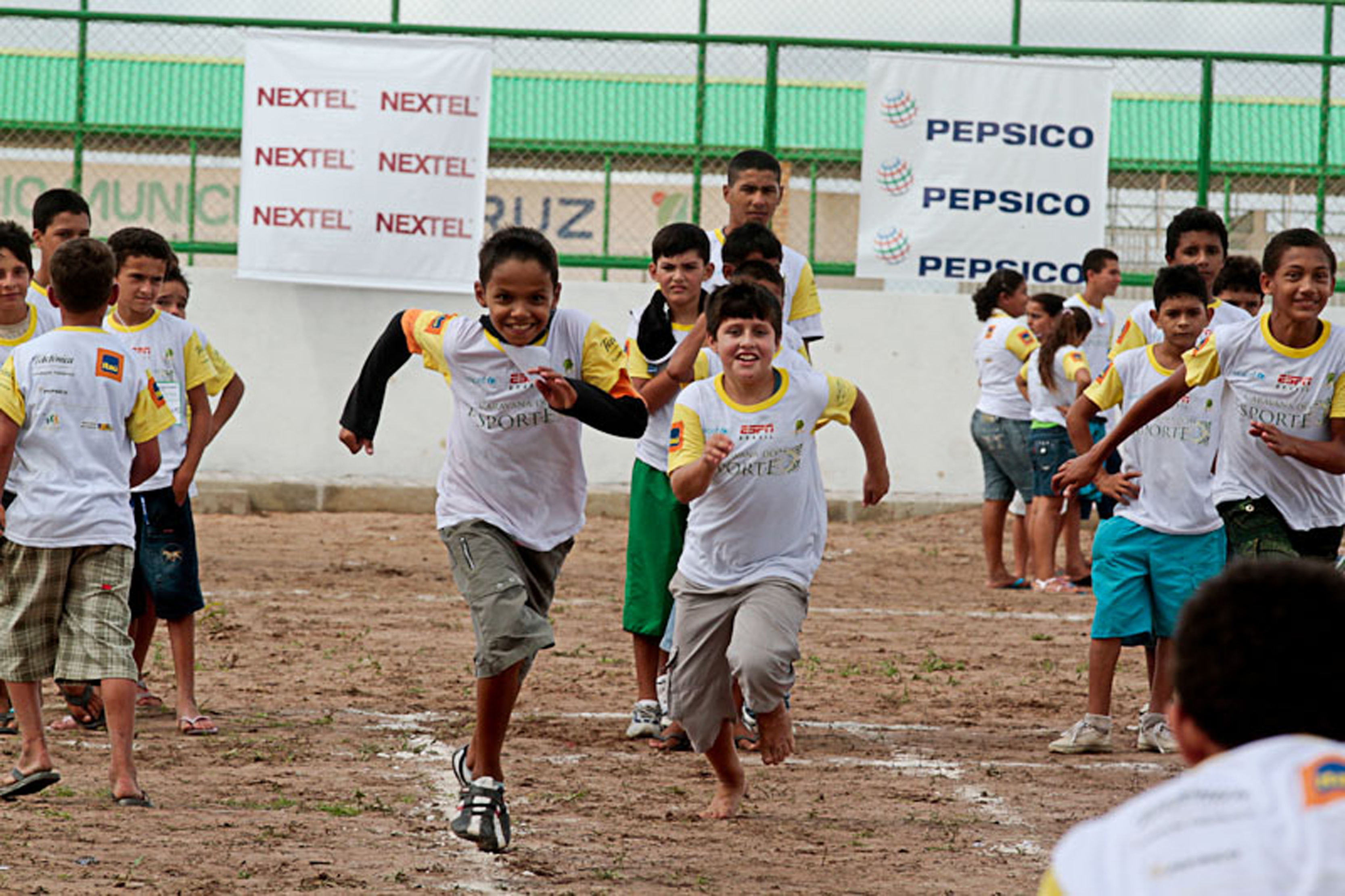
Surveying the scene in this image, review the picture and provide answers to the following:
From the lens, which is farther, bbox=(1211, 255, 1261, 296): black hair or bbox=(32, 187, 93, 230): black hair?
bbox=(1211, 255, 1261, 296): black hair

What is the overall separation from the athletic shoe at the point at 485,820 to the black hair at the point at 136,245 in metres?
2.81

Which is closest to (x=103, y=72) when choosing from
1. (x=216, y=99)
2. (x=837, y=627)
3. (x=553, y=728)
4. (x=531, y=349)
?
(x=216, y=99)

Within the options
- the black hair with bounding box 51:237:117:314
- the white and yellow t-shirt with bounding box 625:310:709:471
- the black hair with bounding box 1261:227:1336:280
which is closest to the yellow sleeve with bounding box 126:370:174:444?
the black hair with bounding box 51:237:117:314

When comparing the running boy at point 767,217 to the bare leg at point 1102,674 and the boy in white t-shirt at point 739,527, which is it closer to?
the boy in white t-shirt at point 739,527

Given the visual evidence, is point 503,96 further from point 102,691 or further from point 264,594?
point 102,691

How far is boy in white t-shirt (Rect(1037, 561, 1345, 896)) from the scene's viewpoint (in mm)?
1707

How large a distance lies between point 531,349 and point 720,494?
787 millimetres

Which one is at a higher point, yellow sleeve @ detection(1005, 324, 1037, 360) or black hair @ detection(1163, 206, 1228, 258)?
black hair @ detection(1163, 206, 1228, 258)

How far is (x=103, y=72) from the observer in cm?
1608

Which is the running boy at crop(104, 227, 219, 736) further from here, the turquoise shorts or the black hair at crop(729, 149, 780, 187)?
the turquoise shorts

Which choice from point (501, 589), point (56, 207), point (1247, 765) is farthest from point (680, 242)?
point (1247, 765)

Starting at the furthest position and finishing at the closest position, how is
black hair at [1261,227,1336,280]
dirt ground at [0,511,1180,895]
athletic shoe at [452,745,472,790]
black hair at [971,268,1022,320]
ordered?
black hair at [971,268,1022,320], black hair at [1261,227,1336,280], athletic shoe at [452,745,472,790], dirt ground at [0,511,1180,895]

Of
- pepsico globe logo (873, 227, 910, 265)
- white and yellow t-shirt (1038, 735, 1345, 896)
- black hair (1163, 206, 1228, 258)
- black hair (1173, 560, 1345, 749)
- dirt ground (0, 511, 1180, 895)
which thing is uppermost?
pepsico globe logo (873, 227, 910, 265)

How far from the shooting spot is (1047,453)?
12555mm
